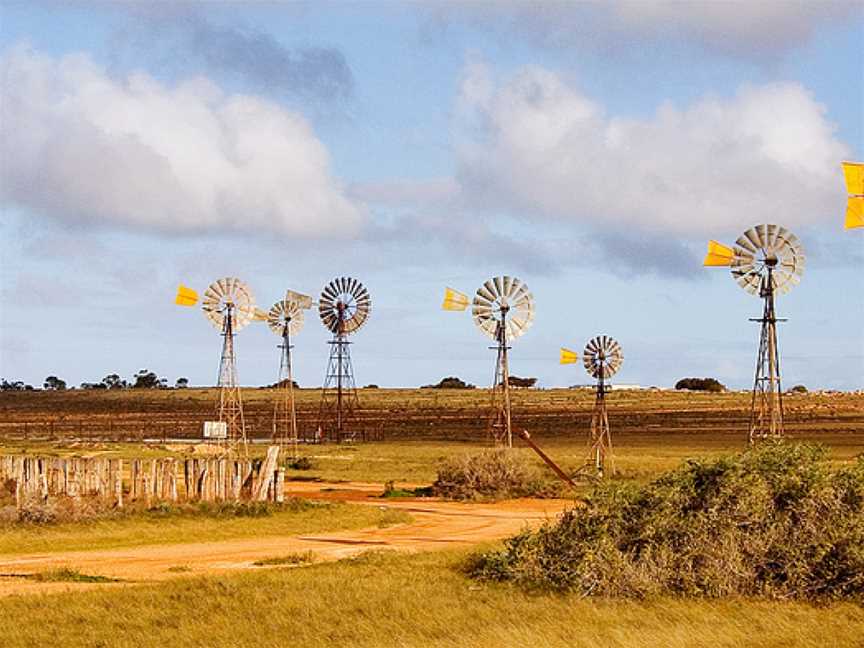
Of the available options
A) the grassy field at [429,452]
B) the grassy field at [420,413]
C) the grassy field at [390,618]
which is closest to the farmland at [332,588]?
the grassy field at [390,618]

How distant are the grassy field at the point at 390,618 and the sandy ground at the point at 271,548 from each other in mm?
1982

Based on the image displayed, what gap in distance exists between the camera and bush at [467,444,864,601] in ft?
60.1

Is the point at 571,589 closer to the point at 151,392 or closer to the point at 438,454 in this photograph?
the point at 438,454

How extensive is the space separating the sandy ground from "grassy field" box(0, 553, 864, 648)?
1.98m

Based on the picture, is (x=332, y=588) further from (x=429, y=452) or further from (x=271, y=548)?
(x=429, y=452)

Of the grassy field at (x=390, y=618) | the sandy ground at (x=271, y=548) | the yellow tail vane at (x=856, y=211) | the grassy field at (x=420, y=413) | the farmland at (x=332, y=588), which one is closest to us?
the grassy field at (x=390, y=618)

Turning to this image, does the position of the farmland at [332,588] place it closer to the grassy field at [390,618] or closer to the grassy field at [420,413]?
the grassy field at [390,618]

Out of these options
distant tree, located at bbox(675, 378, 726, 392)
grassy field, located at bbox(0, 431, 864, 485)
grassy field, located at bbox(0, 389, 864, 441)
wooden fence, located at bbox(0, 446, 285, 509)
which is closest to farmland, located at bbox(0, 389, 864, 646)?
grassy field, located at bbox(0, 431, 864, 485)

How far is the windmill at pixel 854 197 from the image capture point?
24938 millimetres

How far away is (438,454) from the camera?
6072 centimetres

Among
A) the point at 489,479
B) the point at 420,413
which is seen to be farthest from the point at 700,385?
the point at 489,479

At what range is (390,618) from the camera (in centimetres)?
1698

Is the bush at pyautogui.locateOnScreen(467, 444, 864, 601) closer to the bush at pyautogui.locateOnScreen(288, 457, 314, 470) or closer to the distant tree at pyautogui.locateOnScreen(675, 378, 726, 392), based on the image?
the bush at pyautogui.locateOnScreen(288, 457, 314, 470)

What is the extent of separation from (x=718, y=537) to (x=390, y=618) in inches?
195
